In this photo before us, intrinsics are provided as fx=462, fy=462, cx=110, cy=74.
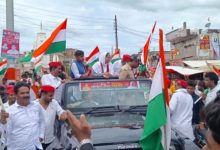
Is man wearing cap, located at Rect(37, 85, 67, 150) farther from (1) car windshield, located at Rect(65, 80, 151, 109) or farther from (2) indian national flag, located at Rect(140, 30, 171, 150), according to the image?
(2) indian national flag, located at Rect(140, 30, 171, 150)

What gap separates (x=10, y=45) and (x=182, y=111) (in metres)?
4.68

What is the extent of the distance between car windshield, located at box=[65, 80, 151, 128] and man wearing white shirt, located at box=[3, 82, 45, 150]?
78 centimetres

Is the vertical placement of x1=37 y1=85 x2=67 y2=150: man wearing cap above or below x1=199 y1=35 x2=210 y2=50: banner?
below

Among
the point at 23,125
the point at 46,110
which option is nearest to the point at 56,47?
the point at 46,110

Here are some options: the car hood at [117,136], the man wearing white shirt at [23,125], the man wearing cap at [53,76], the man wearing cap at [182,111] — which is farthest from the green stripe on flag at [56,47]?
the car hood at [117,136]

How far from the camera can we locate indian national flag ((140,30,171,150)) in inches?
150

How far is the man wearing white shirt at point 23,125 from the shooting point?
19.0ft

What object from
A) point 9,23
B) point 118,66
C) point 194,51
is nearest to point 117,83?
point 118,66

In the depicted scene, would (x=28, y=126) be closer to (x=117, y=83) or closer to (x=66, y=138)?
(x=66, y=138)

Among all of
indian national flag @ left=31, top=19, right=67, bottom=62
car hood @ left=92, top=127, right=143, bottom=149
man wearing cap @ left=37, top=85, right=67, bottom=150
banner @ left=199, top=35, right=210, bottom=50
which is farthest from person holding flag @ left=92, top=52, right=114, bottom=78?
banner @ left=199, top=35, right=210, bottom=50

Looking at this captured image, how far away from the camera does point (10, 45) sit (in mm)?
10695

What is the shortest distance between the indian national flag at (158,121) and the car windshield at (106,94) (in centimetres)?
251

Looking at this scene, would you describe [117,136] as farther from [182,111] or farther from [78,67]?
[78,67]

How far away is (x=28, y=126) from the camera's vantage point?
587 cm
